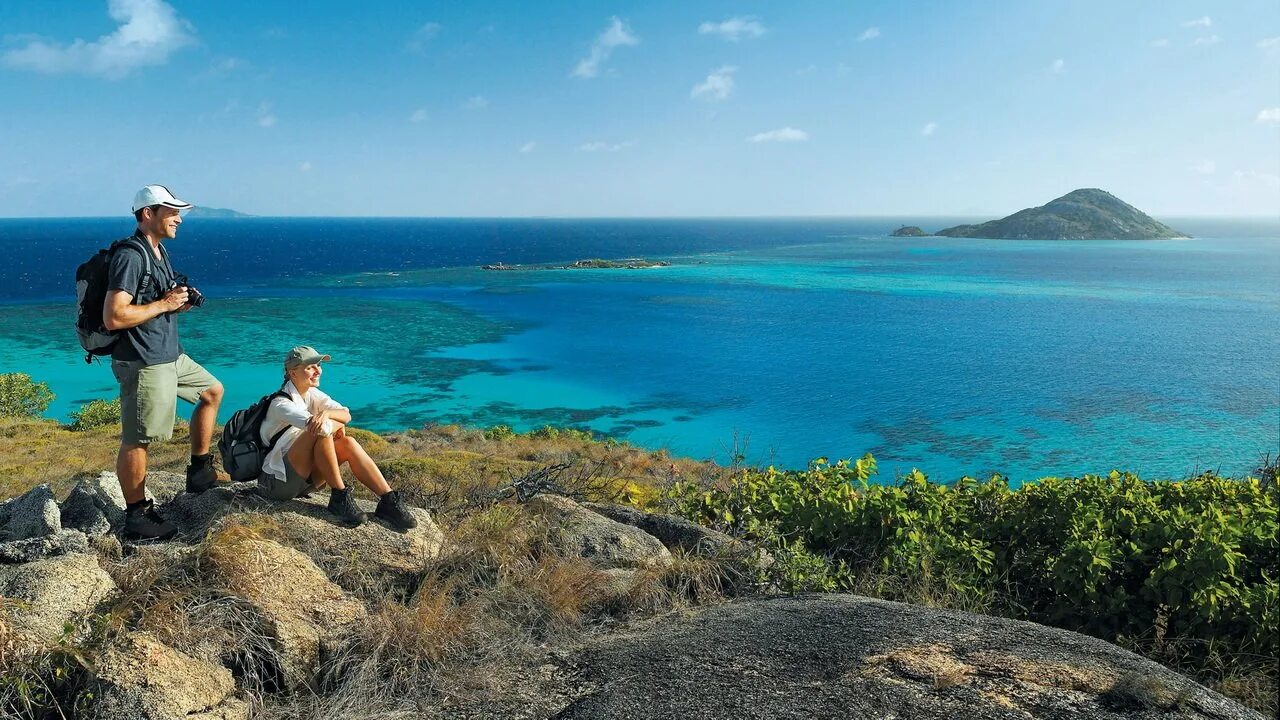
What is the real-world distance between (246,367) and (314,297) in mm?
30843

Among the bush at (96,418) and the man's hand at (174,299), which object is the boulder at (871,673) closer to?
the man's hand at (174,299)

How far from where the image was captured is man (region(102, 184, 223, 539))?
557 centimetres

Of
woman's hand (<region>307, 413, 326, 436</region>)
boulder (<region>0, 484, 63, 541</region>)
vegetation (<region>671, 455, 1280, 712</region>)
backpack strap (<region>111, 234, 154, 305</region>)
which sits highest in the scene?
backpack strap (<region>111, 234, 154, 305</region>)

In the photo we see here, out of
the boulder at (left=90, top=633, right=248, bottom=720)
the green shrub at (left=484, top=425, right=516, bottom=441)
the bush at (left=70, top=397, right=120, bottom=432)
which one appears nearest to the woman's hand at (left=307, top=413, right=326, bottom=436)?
the boulder at (left=90, top=633, right=248, bottom=720)

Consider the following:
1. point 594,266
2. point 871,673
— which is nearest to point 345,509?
point 871,673

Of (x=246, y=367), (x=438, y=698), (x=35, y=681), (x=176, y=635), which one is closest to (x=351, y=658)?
(x=438, y=698)

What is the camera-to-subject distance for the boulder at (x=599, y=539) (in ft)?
20.0

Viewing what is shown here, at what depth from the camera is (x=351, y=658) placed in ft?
14.0

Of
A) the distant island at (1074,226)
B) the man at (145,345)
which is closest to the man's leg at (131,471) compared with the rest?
the man at (145,345)

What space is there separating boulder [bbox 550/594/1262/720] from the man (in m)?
3.73

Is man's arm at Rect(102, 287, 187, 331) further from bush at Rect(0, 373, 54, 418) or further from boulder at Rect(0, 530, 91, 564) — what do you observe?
bush at Rect(0, 373, 54, 418)

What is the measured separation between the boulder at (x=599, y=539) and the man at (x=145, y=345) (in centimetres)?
282

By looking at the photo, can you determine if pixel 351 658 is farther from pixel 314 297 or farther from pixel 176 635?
pixel 314 297

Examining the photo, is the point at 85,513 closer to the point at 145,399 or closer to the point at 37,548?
the point at 145,399
